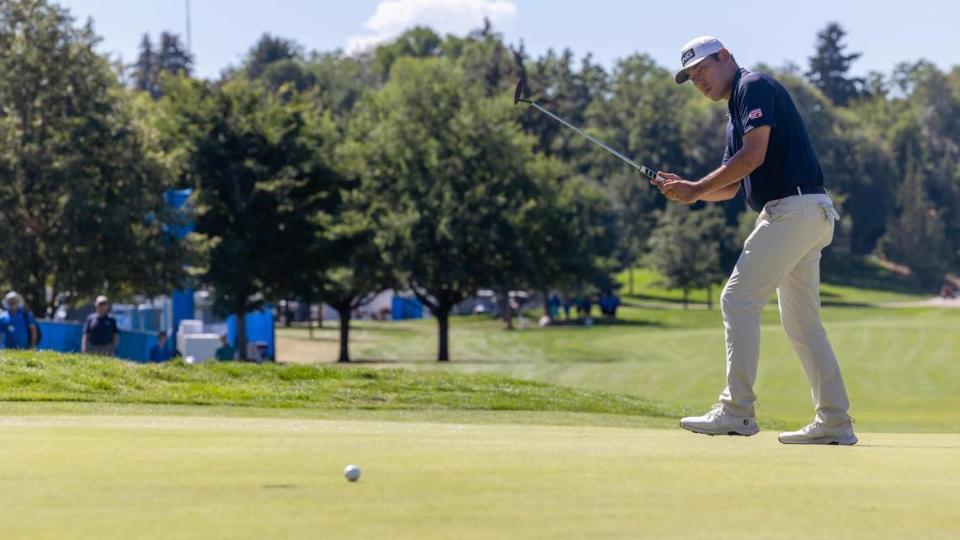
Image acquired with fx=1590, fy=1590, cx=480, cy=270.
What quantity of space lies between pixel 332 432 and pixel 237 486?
2.79 m

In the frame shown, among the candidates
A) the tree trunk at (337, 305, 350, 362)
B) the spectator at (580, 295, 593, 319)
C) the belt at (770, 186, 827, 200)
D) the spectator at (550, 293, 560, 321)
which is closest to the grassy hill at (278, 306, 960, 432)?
the tree trunk at (337, 305, 350, 362)

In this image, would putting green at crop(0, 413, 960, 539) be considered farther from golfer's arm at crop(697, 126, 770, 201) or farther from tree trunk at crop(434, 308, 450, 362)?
tree trunk at crop(434, 308, 450, 362)

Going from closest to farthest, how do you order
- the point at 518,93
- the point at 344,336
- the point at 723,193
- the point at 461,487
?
the point at 461,487
the point at 723,193
the point at 518,93
the point at 344,336

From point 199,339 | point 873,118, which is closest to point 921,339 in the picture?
point 199,339

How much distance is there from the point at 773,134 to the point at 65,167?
38251 mm

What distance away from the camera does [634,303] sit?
11538cm

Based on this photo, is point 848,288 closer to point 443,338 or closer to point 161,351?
point 443,338

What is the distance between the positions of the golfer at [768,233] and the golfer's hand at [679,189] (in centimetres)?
1

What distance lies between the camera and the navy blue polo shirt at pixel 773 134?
28.0ft

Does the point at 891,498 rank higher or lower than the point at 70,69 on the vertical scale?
lower

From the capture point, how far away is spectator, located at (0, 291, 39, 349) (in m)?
24.2

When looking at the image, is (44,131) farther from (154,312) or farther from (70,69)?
(154,312)

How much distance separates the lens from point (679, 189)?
29.8 feet

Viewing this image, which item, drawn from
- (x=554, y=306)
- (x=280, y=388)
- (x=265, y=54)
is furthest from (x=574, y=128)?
(x=265, y=54)
